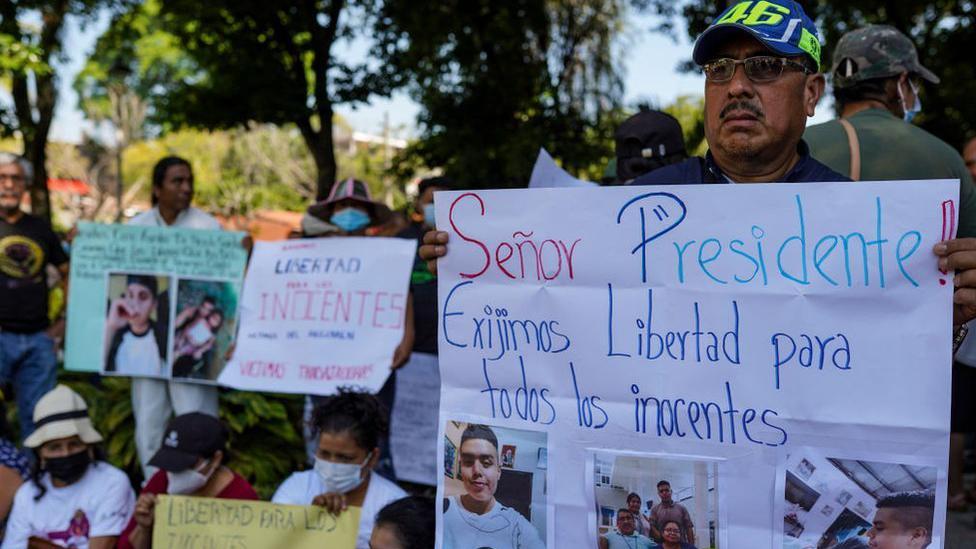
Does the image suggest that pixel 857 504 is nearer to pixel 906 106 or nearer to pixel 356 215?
pixel 906 106

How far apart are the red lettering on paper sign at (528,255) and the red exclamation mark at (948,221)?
0.73 m

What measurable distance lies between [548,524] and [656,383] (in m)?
0.39

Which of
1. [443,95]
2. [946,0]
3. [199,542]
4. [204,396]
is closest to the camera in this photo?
[199,542]

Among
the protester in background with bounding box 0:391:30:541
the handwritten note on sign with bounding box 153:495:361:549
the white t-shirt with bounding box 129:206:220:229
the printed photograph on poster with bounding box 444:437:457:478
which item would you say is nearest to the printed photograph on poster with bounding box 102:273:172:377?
the white t-shirt with bounding box 129:206:220:229

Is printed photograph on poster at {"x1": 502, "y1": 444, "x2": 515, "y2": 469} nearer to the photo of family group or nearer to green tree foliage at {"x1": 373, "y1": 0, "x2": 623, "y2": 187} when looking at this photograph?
the photo of family group

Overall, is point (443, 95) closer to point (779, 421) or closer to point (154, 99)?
point (154, 99)

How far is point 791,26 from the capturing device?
2.12 meters

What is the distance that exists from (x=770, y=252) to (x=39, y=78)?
Result: 15.9 m

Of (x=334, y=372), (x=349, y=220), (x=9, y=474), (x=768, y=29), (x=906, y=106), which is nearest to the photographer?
(x=768, y=29)

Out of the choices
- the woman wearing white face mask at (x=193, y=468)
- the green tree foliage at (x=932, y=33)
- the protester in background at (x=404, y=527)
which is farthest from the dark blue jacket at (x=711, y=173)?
the green tree foliage at (x=932, y=33)

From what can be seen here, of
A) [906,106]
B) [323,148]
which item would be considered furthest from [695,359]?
[323,148]

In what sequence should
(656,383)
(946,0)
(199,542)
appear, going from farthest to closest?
(946,0) → (199,542) → (656,383)

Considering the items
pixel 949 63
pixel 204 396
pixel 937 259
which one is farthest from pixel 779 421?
pixel 949 63

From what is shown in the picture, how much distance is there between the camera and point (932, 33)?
1160 centimetres
